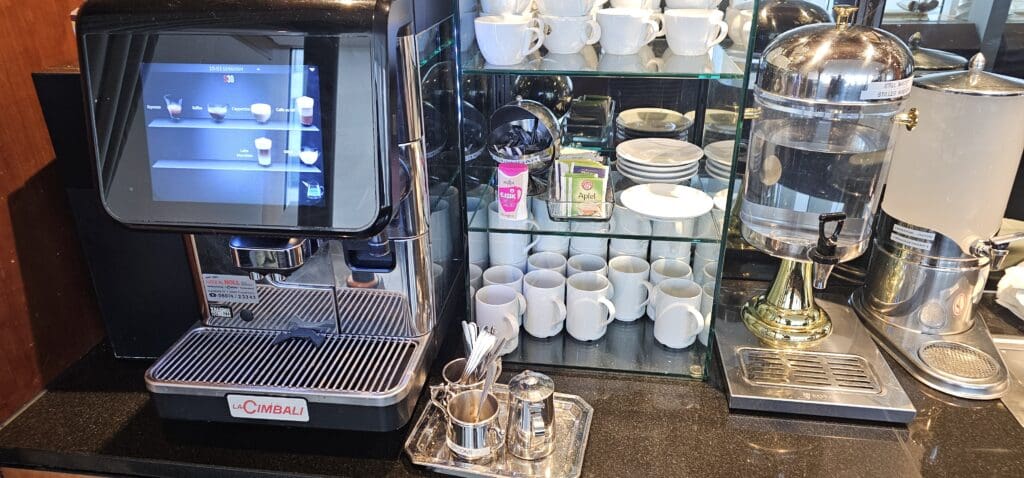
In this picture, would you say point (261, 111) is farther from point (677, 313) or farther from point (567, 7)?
point (677, 313)

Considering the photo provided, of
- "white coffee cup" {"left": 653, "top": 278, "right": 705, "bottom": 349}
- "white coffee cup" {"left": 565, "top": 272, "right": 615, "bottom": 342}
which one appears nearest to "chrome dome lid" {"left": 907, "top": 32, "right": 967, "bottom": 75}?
"white coffee cup" {"left": 653, "top": 278, "right": 705, "bottom": 349}

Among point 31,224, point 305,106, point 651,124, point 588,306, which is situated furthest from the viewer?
point 651,124

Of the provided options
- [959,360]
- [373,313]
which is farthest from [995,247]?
[373,313]

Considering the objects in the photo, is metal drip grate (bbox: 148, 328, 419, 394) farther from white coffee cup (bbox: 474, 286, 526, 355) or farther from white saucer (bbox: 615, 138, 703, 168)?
white saucer (bbox: 615, 138, 703, 168)

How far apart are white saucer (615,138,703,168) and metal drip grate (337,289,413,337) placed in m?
0.44

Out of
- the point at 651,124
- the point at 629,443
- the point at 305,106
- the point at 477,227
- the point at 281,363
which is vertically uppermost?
the point at 305,106

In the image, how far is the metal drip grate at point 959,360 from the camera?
3.31ft

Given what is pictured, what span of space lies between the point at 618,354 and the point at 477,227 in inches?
11.4

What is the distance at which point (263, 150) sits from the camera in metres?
0.73

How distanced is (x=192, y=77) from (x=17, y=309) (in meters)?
0.49

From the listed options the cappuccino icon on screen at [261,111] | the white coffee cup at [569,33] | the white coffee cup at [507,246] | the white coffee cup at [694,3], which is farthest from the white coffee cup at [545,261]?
the cappuccino icon on screen at [261,111]

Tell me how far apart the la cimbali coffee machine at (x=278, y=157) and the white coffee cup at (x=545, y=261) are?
294 millimetres

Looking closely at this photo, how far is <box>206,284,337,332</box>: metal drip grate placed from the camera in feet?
3.00

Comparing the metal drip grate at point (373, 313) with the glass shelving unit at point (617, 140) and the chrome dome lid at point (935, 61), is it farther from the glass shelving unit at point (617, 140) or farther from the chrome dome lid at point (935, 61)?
the chrome dome lid at point (935, 61)
